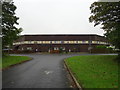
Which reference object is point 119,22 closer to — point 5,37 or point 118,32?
point 118,32

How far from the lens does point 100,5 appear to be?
19.8 m

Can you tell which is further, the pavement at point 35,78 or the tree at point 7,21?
the tree at point 7,21

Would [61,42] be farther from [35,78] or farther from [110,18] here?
[35,78]

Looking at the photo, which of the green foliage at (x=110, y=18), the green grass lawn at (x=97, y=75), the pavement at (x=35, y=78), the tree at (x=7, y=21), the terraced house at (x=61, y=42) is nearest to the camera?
the green grass lawn at (x=97, y=75)

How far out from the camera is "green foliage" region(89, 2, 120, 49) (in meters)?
16.7

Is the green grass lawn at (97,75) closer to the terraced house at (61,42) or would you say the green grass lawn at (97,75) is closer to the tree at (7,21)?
the tree at (7,21)

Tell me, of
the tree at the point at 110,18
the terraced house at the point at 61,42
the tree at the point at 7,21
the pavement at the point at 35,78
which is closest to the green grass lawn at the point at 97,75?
the pavement at the point at 35,78

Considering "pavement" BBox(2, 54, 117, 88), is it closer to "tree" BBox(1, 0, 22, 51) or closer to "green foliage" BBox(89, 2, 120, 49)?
"green foliage" BBox(89, 2, 120, 49)

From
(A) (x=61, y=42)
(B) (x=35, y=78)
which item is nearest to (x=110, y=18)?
(B) (x=35, y=78)

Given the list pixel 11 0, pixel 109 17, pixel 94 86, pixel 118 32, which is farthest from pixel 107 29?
pixel 11 0

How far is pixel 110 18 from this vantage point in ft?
62.2

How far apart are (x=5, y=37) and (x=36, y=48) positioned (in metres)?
50.4

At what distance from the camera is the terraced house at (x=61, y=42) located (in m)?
74.4

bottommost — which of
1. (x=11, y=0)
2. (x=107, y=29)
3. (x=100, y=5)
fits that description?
(x=107, y=29)
